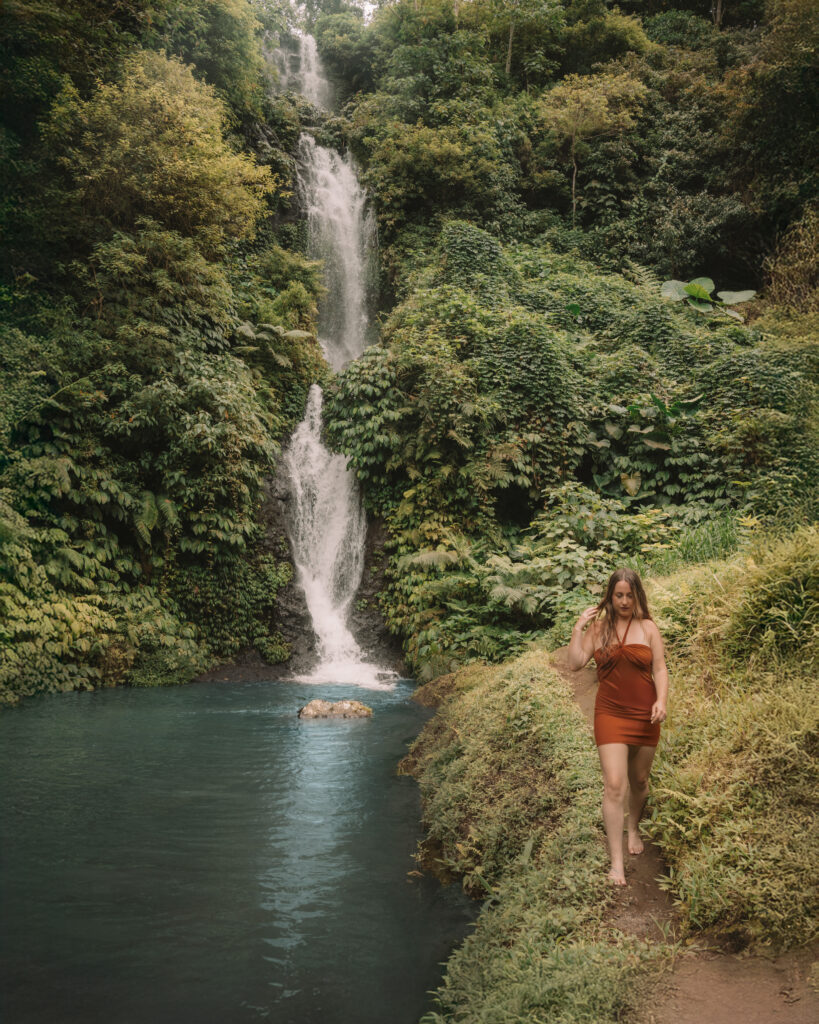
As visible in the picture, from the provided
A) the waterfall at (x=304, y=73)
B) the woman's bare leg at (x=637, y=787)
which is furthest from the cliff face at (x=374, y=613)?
the waterfall at (x=304, y=73)

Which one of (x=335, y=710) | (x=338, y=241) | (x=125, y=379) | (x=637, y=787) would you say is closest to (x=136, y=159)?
(x=125, y=379)

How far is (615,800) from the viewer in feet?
12.0

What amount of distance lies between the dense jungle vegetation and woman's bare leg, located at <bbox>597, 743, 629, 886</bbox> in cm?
20

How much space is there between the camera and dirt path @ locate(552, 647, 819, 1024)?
264cm

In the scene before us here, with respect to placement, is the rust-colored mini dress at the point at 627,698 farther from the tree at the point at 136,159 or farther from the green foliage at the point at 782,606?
the tree at the point at 136,159

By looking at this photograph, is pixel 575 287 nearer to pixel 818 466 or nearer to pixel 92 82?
pixel 818 466

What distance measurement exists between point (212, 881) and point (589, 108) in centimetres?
2336

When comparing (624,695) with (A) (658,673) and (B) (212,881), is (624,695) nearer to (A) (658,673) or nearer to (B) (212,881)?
(A) (658,673)

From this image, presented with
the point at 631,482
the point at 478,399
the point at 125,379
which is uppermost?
the point at 125,379

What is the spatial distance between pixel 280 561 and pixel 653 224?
15.9m

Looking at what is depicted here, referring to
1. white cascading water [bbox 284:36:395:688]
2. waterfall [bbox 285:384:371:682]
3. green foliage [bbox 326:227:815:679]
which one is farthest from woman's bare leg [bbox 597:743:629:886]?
waterfall [bbox 285:384:371:682]

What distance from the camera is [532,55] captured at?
23922 millimetres

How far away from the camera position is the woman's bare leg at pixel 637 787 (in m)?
3.88

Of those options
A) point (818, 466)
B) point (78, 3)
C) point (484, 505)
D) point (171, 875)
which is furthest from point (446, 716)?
point (78, 3)
